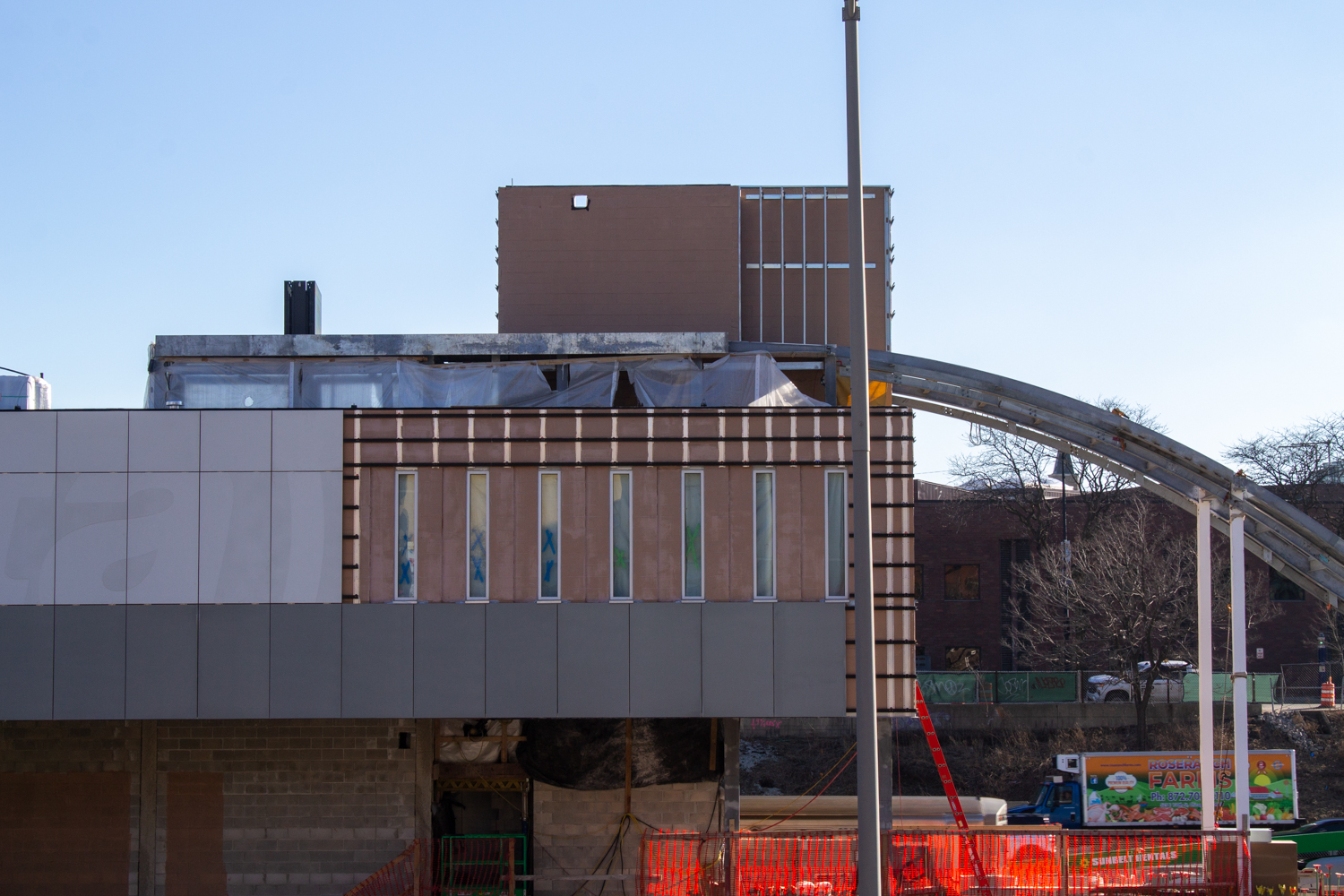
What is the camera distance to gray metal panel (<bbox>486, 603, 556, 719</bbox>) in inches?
717

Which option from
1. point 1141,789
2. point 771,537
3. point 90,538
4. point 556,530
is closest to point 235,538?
point 90,538

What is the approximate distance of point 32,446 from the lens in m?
18.7

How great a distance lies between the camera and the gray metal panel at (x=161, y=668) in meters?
18.3

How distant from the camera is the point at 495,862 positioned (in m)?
19.1

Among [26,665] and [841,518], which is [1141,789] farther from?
[26,665]

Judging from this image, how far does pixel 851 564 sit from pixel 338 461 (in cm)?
798

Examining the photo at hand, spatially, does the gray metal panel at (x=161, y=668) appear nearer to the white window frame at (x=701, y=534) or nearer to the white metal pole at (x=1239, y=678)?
the white window frame at (x=701, y=534)

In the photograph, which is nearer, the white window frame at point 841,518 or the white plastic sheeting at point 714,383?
the white window frame at point 841,518

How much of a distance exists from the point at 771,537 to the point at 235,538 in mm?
8176

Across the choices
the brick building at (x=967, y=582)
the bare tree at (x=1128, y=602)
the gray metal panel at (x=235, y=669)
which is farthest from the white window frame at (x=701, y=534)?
the brick building at (x=967, y=582)

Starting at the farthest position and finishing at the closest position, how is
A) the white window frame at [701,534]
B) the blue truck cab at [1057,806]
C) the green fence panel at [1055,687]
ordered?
the green fence panel at [1055,687]
the blue truck cab at [1057,806]
the white window frame at [701,534]

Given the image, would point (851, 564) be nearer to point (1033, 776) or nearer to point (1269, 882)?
point (1269, 882)

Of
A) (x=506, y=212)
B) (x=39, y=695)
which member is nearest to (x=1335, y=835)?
(x=506, y=212)

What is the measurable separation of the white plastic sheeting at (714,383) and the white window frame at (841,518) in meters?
1.72
